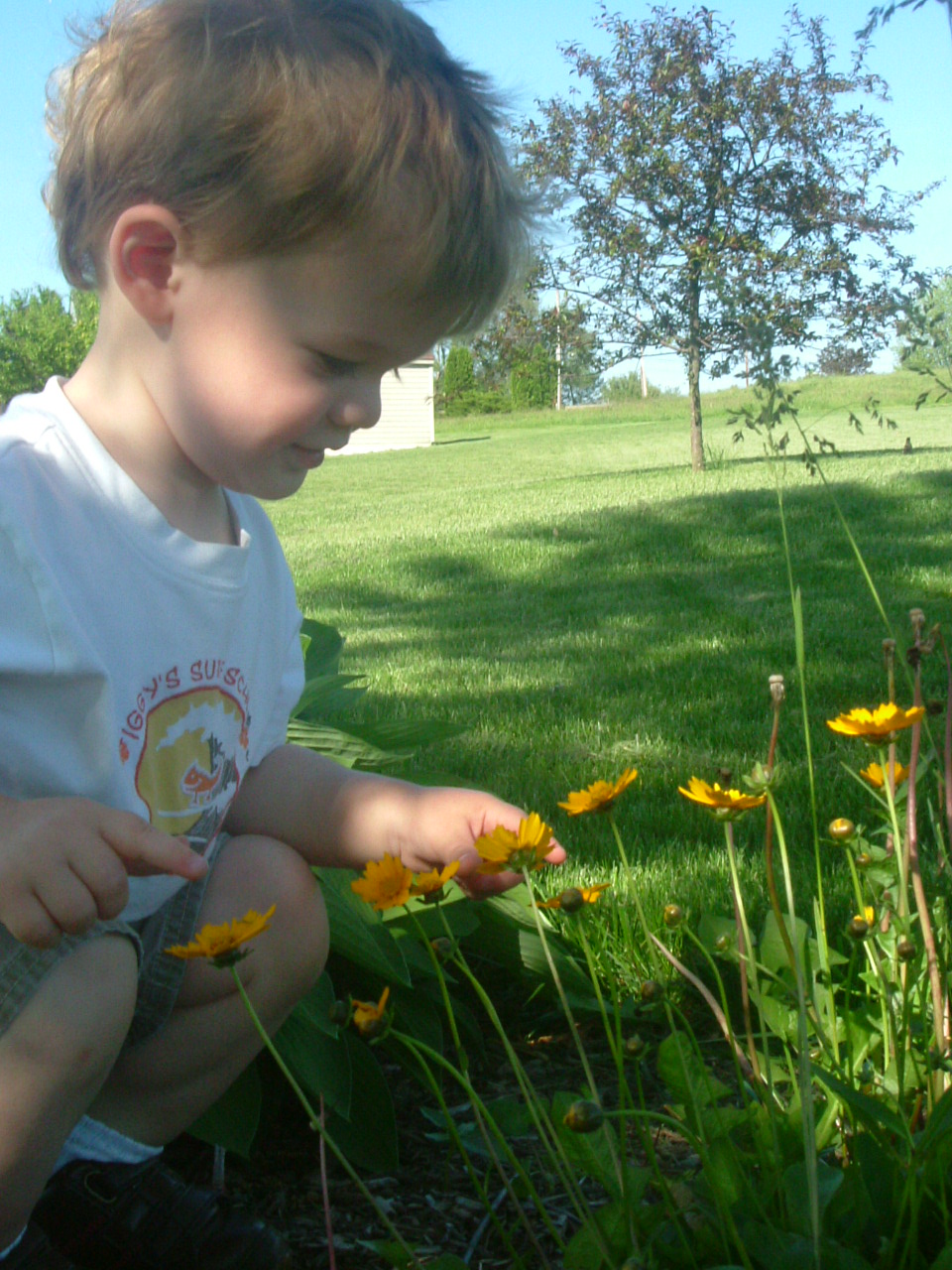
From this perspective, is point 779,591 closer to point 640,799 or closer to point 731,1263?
point 640,799

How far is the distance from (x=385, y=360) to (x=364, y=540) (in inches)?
→ 296

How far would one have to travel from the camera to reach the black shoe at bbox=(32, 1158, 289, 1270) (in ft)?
4.17

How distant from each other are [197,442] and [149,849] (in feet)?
1.77

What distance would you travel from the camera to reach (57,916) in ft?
3.43

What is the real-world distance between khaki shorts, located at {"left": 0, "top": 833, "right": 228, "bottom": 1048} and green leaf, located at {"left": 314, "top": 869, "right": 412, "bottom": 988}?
0.69 ft

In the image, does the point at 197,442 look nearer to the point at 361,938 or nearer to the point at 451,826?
the point at 451,826

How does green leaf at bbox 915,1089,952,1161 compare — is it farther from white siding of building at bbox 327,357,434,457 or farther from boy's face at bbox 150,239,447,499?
white siding of building at bbox 327,357,434,457

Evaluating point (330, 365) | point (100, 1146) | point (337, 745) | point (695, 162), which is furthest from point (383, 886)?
point (695, 162)

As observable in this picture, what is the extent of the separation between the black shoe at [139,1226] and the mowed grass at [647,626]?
944mm

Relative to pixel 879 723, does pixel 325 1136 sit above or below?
below

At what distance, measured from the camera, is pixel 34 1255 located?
121 centimetres

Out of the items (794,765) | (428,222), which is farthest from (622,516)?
(428,222)

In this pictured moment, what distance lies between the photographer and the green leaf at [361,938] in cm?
158

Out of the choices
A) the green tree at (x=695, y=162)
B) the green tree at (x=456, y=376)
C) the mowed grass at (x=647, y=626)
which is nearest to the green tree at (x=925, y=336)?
the mowed grass at (x=647, y=626)
